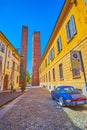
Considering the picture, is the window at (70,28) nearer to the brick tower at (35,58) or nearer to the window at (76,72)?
the window at (76,72)

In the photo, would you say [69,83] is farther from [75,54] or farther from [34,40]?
[34,40]

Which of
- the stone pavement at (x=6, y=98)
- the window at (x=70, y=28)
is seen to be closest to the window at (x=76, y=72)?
the window at (x=70, y=28)

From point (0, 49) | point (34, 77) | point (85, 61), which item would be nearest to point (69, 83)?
point (85, 61)

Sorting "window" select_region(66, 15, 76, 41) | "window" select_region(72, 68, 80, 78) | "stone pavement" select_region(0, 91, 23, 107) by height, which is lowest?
"stone pavement" select_region(0, 91, 23, 107)

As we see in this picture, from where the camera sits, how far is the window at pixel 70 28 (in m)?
8.34

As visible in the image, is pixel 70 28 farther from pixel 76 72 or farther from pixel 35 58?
pixel 35 58

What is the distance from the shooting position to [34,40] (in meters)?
46.9

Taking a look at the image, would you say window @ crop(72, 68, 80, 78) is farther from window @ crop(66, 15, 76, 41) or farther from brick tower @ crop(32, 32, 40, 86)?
brick tower @ crop(32, 32, 40, 86)

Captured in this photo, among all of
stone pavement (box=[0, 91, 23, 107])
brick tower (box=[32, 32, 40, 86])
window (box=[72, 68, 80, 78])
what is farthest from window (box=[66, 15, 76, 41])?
brick tower (box=[32, 32, 40, 86])

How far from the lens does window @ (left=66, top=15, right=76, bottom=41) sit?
27.4 ft

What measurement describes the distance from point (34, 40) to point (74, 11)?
40.0m

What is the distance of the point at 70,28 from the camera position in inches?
355

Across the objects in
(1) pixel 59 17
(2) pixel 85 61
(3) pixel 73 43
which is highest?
(1) pixel 59 17

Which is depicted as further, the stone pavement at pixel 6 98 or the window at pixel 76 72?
the window at pixel 76 72
